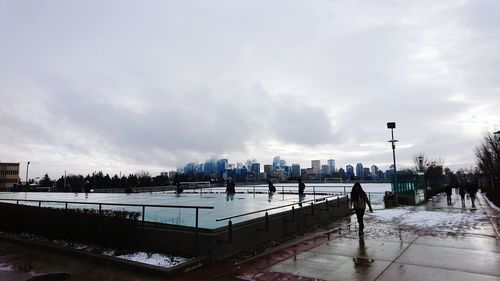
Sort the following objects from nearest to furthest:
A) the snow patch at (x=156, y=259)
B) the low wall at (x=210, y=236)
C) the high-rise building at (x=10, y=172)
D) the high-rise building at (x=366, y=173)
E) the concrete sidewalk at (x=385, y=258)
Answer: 1. the concrete sidewalk at (x=385, y=258)
2. the snow patch at (x=156, y=259)
3. the low wall at (x=210, y=236)
4. the high-rise building at (x=10, y=172)
5. the high-rise building at (x=366, y=173)

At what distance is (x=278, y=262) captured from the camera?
331 inches

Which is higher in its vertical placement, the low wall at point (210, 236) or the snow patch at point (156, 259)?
the low wall at point (210, 236)

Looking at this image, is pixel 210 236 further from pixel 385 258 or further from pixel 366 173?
pixel 366 173

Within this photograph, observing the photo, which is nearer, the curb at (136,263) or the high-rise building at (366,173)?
the curb at (136,263)

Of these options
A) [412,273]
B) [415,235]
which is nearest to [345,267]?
[412,273]

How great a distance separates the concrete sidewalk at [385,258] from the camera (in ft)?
23.4

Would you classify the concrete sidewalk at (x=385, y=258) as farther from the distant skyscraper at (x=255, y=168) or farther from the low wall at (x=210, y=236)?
the distant skyscraper at (x=255, y=168)

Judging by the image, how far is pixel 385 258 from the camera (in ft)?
27.6

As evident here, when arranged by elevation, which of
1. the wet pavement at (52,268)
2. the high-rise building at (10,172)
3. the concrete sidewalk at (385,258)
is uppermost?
the high-rise building at (10,172)

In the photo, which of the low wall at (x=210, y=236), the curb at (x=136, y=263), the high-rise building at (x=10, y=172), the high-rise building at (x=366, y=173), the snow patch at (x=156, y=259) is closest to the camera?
the curb at (x=136, y=263)

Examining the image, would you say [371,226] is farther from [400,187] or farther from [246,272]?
[400,187]

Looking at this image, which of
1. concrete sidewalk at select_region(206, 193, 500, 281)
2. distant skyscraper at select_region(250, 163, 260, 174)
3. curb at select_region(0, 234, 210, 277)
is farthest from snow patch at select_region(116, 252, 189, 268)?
distant skyscraper at select_region(250, 163, 260, 174)

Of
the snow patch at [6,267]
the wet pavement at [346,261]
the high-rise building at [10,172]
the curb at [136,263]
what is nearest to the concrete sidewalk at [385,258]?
the wet pavement at [346,261]

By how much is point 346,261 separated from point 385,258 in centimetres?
106
